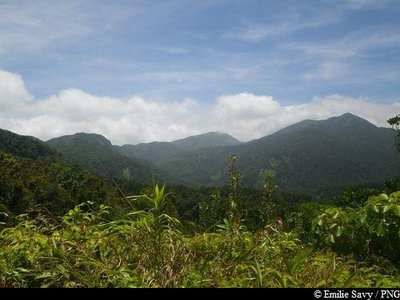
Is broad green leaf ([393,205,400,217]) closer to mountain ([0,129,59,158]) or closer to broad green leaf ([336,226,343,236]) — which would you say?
broad green leaf ([336,226,343,236])

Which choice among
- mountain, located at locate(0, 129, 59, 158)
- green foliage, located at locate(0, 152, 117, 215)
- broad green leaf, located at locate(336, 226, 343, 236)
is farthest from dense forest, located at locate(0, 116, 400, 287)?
mountain, located at locate(0, 129, 59, 158)

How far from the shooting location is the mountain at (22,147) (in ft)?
442

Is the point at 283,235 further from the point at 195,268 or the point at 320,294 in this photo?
the point at 320,294

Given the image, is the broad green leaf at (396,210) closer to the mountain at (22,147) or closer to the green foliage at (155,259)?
the green foliage at (155,259)

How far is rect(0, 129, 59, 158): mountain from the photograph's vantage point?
13465 cm

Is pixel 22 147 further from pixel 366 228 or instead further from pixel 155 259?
pixel 366 228

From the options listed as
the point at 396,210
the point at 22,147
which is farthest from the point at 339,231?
the point at 22,147

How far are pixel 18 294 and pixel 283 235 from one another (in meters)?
2.44

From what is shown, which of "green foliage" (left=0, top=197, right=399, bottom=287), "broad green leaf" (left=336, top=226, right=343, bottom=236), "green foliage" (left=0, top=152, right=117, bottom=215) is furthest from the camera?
"green foliage" (left=0, top=152, right=117, bottom=215)

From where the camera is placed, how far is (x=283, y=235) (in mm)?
3988

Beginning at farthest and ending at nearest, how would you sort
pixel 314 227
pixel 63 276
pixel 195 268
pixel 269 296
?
1. pixel 314 227
2. pixel 195 268
3. pixel 63 276
4. pixel 269 296

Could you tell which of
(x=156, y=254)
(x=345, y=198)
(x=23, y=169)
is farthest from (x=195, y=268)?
(x=23, y=169)

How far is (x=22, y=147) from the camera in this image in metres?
Result: 139

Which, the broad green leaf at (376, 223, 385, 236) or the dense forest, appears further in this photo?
the broad green leaf at (376, 223, 385, 236)
